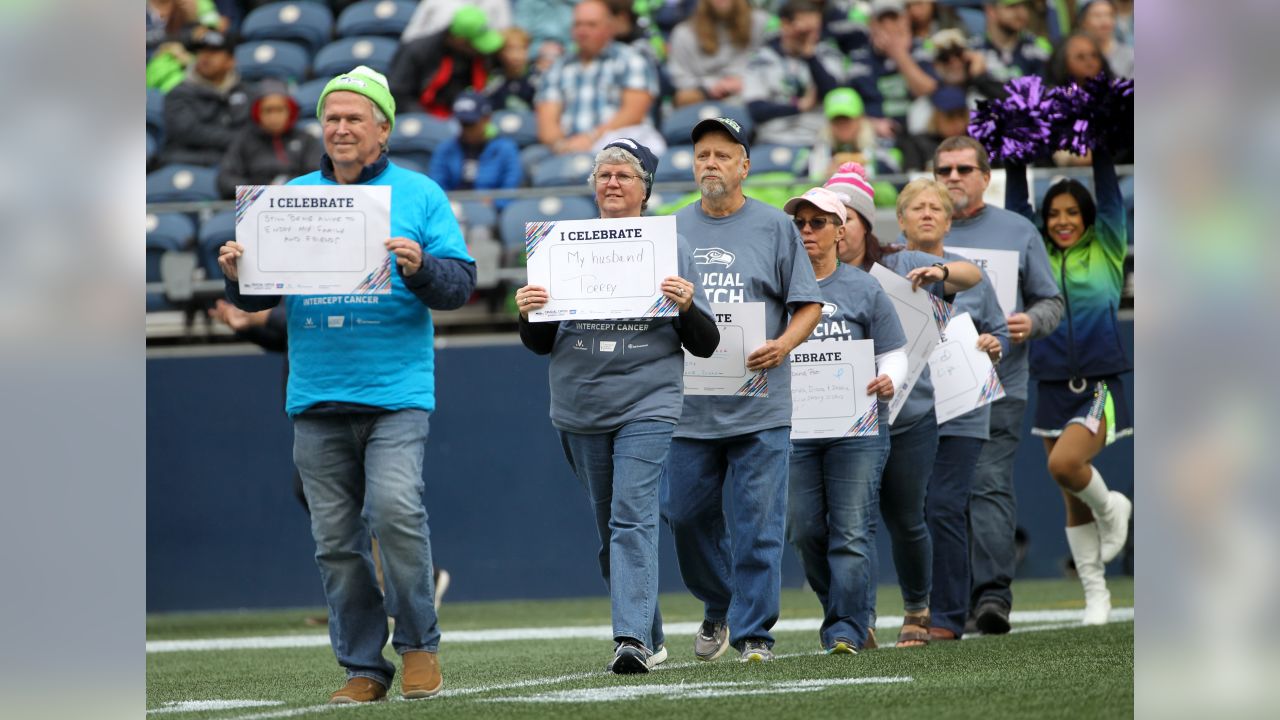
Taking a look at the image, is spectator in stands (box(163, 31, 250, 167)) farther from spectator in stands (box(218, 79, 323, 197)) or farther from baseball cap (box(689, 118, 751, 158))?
baseball cap (box(689, 118, 751, 158))

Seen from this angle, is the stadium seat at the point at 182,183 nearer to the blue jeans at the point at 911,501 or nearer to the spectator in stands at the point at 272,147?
the spectator in stands at the point at 272,147

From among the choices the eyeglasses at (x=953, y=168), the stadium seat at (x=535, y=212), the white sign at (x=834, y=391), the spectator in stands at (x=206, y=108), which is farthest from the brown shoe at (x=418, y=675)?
the spectator in stands at (x=206, y=108)

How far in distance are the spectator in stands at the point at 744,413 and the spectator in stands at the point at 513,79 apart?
760cm

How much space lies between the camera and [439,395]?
11.3 meters

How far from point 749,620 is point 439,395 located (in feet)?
17.6

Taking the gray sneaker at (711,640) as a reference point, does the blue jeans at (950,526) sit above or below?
above

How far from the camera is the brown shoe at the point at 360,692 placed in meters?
5.27

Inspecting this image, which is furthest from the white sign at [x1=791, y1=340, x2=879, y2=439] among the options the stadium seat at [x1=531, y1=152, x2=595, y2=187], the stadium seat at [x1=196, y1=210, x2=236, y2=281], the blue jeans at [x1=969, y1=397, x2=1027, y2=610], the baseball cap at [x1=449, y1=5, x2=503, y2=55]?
the baseball cap at [x1=449, y1=5, x2=503, y2=55]

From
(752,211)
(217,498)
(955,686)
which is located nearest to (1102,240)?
(752,211)

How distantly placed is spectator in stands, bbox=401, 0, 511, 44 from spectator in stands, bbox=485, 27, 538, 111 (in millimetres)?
200

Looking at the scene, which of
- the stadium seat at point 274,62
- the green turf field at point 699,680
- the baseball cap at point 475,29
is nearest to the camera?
the green turf field at point 699,680

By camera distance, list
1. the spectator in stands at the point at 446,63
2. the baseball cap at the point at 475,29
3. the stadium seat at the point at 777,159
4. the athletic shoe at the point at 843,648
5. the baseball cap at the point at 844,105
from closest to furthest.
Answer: the athletic shoe at the point at 843,648 < the baseball cap at the point at 844,105 < the stadium seat at the point at 777,159 < the spectator in stands at the point at 446,63 < the baseball cap at the point at 475,29
